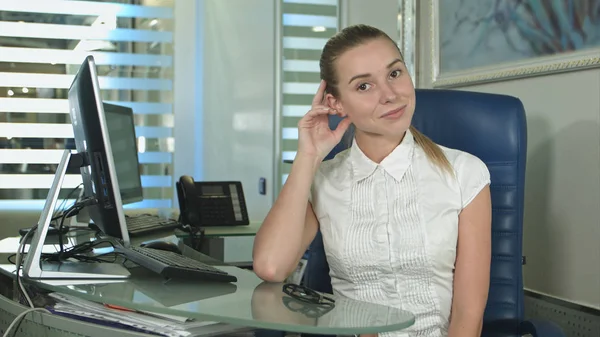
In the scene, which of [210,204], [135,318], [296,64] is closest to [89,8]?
[296,64]

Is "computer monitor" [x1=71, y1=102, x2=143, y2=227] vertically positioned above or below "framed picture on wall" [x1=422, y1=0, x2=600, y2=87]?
below

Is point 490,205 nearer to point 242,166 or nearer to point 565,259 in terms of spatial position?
point 565,259

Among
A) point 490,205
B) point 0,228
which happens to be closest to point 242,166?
point 0,228

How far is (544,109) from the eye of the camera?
6.51ft

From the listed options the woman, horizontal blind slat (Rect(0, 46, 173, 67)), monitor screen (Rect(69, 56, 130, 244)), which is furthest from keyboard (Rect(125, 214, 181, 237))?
horizontal blind slat (Rect(0, 46, 173, 67))

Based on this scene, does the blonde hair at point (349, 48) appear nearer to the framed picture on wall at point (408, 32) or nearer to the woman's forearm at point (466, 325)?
the woman's forearm at point (466, 325)

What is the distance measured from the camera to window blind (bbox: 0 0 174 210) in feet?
11.9

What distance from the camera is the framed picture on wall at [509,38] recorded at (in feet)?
5.99

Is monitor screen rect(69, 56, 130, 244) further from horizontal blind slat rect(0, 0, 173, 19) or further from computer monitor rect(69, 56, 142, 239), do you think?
horizontal blind slat rect(0, 0, 173, 19)

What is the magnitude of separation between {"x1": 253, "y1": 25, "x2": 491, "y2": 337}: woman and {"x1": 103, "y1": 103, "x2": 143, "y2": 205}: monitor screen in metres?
1.08

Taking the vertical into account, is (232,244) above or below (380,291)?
below

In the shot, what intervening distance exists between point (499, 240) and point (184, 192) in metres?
1.44

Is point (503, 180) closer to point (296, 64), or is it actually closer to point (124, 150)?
point (124, 150)

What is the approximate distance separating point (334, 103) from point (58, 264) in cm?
78
